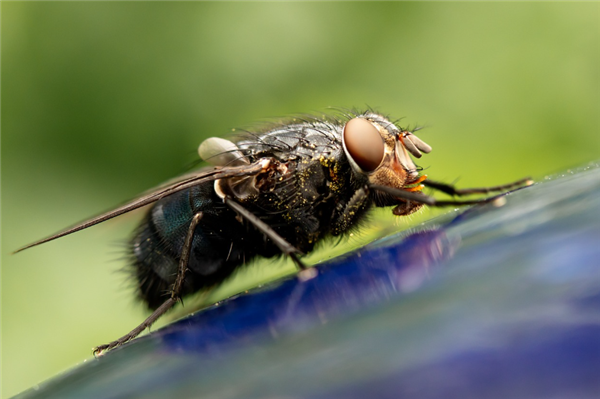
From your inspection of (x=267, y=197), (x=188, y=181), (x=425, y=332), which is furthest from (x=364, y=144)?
(x=425, y=332)

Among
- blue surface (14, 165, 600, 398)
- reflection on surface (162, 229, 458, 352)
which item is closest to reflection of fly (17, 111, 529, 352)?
reflection on surface (162, 229, 458, 352)

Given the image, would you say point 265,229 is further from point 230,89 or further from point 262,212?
point 230,89

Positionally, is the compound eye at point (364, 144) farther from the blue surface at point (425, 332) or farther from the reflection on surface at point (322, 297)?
the blue surface at point (425, 332)

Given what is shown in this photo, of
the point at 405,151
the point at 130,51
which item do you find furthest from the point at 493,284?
the point at 130,51

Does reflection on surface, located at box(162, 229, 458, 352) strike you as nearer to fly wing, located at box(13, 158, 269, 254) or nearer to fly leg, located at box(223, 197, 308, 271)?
fly leg, located at box(223, 197, 308, 271)

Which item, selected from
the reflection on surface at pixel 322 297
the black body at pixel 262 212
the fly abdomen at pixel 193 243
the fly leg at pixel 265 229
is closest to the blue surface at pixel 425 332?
the reflection on surface at pixel 322 297
